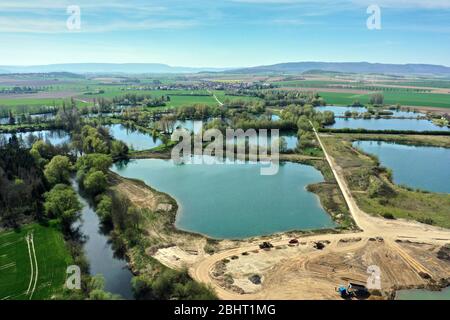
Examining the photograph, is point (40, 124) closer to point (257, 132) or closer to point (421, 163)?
point (257, 132)

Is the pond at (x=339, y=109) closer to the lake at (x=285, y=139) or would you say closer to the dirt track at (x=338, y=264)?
the lake at (x=285, y=139)

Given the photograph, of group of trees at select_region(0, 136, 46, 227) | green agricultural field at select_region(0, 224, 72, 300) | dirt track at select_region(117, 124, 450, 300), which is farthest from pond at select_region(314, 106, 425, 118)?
green agricultural field at select_region(0, 224, 72, 300)

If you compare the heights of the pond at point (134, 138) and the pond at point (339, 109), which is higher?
the pond at point (339, 109)

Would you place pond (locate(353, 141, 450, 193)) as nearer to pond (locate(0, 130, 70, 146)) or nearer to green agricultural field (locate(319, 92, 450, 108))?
pond (locate(0, 130, 70, 146))

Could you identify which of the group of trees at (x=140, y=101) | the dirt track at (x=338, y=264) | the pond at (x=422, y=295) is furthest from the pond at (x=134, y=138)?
the pond at (x=422, y=295)

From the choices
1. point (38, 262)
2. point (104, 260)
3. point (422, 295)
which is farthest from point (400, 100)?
point (38, 262)
